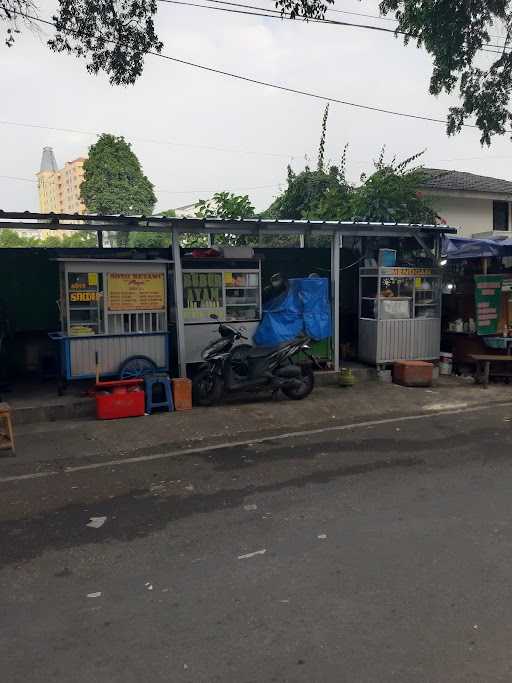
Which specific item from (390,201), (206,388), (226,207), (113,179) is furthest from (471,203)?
(113,179)

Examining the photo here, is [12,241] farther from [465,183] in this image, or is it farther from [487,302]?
[487,302]

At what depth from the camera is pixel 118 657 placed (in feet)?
9.34

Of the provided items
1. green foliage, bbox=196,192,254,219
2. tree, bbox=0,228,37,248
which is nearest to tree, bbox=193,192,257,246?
green foliage, bbox=196,192,254,219

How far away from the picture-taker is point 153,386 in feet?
27.1

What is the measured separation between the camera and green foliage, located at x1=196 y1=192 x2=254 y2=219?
45.7 feet

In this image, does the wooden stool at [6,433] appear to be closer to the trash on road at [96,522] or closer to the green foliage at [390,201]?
the trash on road at [96,522]

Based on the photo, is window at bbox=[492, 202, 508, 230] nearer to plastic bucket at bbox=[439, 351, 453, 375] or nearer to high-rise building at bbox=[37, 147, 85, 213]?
plastic bucket at bbox=[439, 351, 453, 375]

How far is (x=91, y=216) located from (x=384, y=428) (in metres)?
5.01

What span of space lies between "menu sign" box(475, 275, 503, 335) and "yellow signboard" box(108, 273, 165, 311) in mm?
6047

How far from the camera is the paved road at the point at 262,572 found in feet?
9.24

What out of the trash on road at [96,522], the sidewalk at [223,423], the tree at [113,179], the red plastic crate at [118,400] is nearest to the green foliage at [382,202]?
the sidewalk at [223,423]

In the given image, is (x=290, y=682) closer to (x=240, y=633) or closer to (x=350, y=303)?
(x=240, y=633)

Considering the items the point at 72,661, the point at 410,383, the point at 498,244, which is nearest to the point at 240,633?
the point at 72,661

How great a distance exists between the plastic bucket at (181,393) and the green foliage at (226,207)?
21.1ft
